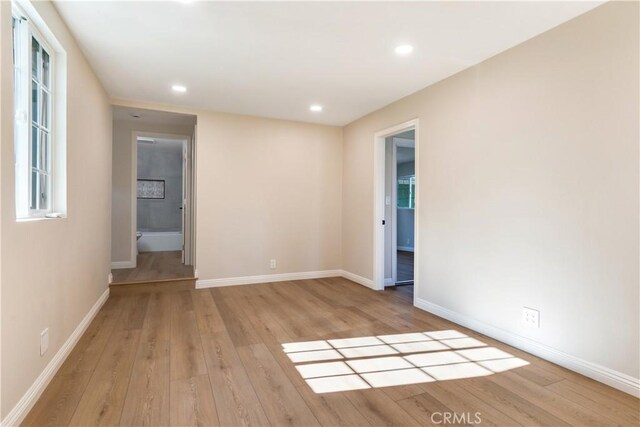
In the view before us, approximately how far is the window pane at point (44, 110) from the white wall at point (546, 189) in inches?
130

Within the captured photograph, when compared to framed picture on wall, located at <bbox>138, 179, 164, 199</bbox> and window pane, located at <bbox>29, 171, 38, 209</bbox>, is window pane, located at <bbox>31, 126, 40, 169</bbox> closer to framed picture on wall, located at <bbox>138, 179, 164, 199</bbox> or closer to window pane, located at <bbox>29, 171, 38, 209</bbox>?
window pane, located at <bbox>29, 171, 38, 209</bbox>

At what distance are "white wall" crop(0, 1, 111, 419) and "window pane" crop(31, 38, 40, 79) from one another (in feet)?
0.53

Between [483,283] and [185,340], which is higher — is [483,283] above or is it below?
above

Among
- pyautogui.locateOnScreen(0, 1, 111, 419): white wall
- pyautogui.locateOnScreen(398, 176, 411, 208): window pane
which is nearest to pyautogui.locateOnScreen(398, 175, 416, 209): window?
pyautogui.locateOnScreen(398, 176, 411, 208): window pane

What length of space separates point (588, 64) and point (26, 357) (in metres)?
3.79

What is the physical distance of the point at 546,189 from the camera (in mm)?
2426

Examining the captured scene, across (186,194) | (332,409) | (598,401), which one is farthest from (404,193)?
(332,409)

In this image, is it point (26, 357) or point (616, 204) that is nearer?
point (26, 357)

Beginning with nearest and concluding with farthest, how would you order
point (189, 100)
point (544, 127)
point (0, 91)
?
point (0, 91)
point (544, 127)
point (189, 100)

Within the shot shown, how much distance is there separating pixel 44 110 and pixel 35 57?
1.10ft

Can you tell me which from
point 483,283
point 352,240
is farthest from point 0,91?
point 352,240

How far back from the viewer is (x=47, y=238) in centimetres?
205

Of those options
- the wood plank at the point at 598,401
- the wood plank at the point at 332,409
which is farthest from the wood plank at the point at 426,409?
the wood plank at the point at 598,401

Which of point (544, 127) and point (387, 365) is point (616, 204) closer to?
point (544, 127)
